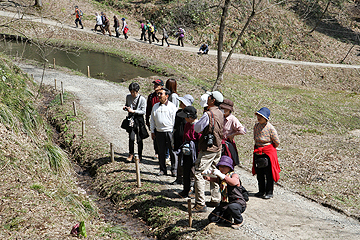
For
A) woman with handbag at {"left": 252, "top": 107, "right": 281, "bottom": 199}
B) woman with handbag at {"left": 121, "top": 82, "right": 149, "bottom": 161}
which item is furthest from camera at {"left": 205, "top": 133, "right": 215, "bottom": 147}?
woman with handbag at {"left": 121, "top": 82, "right": 149, "bottom": 161}

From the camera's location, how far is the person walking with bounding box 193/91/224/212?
17.3ft

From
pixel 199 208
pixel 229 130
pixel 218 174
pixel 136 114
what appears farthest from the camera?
pixel 136 114

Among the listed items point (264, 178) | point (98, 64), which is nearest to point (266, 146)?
point (264, 178)

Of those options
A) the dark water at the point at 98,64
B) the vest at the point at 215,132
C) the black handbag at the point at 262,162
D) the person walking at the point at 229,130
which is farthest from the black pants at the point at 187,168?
the dark water at the point at 98,64

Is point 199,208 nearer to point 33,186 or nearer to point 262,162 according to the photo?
point 262,162

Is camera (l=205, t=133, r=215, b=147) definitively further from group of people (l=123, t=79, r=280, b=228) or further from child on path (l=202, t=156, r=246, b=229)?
child on path (l=202, t=156, r=246, b=229)

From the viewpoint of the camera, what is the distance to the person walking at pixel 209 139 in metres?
5.26

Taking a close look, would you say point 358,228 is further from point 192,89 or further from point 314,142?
point 192,89

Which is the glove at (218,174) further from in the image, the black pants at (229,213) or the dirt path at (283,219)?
the dirt path at (283,219)

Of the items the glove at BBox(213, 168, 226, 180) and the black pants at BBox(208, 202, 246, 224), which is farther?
the black pants at BBox(208, 202, 246, 224)

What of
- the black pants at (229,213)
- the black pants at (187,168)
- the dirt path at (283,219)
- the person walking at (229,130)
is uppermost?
the person walking at (229,130)

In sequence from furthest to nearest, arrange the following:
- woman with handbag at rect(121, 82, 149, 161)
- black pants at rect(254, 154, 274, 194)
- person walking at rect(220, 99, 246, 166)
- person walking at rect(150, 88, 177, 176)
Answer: woman with handbag at rect(121, 82, 149, 161), person walking at rect(150, 88, 177, 176), black pants at rect(254, 154, 274, 194), person walking at rect(220, 99, 246, 166)

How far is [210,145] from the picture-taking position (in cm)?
529

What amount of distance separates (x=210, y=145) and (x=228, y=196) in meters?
0.96
